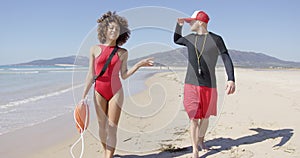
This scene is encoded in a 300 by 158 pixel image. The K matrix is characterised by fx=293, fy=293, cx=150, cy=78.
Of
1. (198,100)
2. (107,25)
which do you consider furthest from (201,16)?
(107,25)

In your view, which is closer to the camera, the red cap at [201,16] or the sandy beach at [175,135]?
the red cap at [201,16]

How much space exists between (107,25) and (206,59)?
137 cm

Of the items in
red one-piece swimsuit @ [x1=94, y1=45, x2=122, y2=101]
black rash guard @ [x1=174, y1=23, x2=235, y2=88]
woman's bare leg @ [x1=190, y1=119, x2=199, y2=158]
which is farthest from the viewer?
woman's bare leg @ [x1=190, y1=119, x2=199, y2=158]

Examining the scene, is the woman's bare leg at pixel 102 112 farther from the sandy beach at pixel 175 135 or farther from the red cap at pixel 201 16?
the red cap at pixel 201 16

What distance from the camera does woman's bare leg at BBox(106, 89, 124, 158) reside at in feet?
11.8

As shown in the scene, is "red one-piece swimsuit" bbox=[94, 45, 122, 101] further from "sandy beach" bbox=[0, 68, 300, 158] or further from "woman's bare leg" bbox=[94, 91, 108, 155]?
"sandy beach" bbox=[0, 68, 300, 158]

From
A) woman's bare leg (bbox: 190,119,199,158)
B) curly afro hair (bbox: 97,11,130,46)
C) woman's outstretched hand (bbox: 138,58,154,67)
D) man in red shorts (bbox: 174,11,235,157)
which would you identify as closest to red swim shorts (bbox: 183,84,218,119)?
man in red shorts (bbox: 174,11,235,157)

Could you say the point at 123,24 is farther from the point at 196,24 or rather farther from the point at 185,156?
the point at 185,156

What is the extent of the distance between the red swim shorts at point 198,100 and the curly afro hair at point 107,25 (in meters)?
1.09

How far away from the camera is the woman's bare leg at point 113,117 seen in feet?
11.8

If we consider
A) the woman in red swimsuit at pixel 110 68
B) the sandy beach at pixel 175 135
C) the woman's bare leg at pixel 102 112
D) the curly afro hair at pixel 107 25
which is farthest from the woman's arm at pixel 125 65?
the sandy beach at pixel 175 135

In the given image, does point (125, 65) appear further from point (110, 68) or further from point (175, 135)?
point (175, 135)

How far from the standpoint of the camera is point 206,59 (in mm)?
3887

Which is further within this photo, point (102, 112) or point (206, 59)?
point (206, 59)
